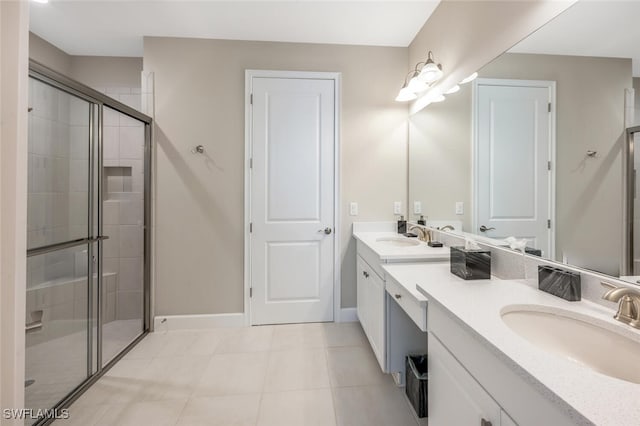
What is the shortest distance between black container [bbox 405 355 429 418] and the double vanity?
33 centimetres

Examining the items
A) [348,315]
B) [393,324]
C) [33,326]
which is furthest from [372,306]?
[33,326]

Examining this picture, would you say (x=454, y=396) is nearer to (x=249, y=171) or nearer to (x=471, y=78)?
(x=471, y=78)

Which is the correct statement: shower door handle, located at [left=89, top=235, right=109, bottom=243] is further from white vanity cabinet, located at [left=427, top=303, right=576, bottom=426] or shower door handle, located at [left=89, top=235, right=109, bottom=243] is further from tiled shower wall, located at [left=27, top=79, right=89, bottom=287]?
white vanity cabinet, located at [left=427, top=303, right=576, bottom=426]

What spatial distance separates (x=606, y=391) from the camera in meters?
0.52

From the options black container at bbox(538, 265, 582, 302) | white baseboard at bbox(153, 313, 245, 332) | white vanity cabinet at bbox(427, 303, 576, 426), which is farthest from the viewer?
white baseboard at bbox(153, 313, 245, 332)

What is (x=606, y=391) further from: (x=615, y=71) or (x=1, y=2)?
(x=1, y=2)

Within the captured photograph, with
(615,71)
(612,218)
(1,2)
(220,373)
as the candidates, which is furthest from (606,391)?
(1,2)

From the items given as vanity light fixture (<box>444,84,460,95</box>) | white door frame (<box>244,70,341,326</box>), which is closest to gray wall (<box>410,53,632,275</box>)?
vanity light fixture (<box>444,84,460,95</box>)

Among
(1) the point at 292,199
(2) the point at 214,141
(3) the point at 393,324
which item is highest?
(2) the point at 214,141

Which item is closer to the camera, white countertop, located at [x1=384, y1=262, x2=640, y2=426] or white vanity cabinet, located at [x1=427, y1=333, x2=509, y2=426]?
white countertop, located at [x1=384, y1=262, x2=640, y2=426]

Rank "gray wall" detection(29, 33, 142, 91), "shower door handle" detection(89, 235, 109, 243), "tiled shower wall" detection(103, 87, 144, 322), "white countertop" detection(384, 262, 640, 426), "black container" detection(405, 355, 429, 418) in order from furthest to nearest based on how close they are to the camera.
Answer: "gray wall" detection(29, 33, 142, 91) → "tiled shower wall" detection(103, 87, 144, 322) → "shower door handle" detection(89, 235, 109, 243) → "black container" detection(405, 355, 429, 418) → "white countertop" detection(384, 262, 640, 426)

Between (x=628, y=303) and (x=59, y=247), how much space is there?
101 inches

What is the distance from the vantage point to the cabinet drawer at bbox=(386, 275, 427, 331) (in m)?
1.15

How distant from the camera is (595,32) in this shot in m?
0.99
